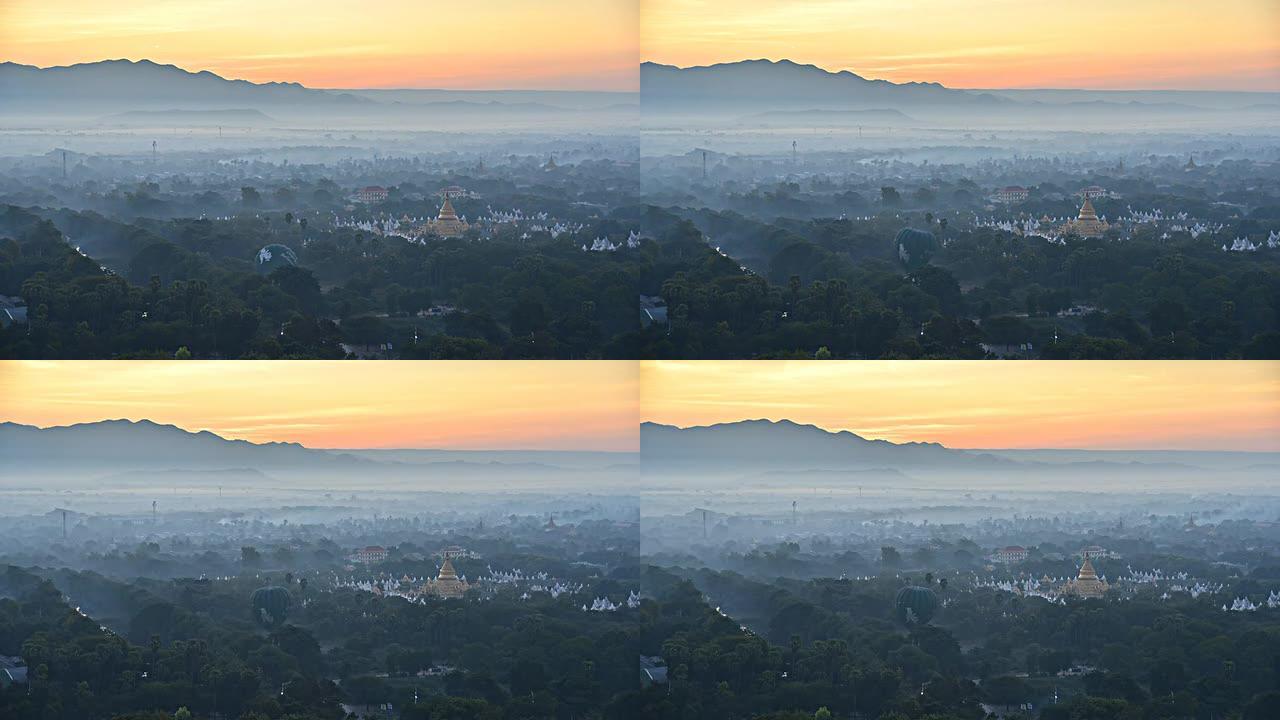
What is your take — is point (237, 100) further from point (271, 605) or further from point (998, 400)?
point (998, 400)

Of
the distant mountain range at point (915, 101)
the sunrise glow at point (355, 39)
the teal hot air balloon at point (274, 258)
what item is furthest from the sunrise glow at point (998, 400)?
the teal hot air balloon at point (274, 258)

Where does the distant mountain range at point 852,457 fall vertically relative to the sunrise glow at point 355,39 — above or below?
below

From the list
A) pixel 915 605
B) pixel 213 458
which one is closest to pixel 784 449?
pixel 915 605

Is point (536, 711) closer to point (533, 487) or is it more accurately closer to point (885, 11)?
point (533, 487)

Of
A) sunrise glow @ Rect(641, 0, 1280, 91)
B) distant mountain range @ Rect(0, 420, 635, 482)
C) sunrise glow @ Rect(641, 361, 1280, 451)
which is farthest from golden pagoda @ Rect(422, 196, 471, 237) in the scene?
sunrise glow @ Rect(641, 0, 1280, 91)

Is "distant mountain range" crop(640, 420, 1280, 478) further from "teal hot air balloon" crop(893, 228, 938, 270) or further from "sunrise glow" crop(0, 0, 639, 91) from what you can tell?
"sunrise glow" crop(0, 0, 639, 91)

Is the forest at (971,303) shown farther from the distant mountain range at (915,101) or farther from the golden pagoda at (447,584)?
the golden pagoda at (447,584)
